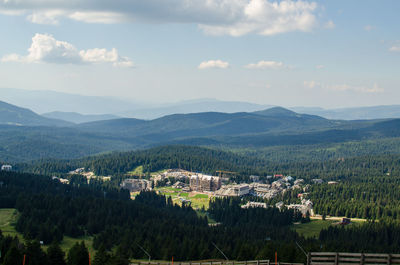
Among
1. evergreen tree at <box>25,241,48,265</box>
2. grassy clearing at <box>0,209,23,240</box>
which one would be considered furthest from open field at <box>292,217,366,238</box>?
evergreen tree at <box>25,241,48,265</box>

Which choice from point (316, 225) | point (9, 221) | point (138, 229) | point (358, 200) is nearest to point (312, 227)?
point (316, 225)

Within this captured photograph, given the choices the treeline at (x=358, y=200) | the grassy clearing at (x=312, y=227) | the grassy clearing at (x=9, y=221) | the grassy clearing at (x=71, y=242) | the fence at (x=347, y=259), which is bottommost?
the grassy clearing at (x=312, y=227)

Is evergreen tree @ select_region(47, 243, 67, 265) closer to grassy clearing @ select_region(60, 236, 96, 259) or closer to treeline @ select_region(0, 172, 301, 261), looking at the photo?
treeline @ select_region(0, 172, 301, 261)

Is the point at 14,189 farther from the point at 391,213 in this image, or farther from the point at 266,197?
the point at 391,213

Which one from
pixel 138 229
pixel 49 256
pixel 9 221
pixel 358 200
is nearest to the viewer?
pixel 49 256

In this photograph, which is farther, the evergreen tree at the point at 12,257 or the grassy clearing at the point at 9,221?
the grassy clearing at the point at 9,221

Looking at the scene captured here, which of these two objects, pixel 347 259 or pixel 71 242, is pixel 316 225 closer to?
pixel 71 242

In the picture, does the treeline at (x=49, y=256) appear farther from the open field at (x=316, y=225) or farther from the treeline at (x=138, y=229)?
the open field at (x=316, y=225)

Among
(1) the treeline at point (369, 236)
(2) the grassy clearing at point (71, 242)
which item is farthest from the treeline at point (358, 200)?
(2) the grassy clearing at point (71, 242)
